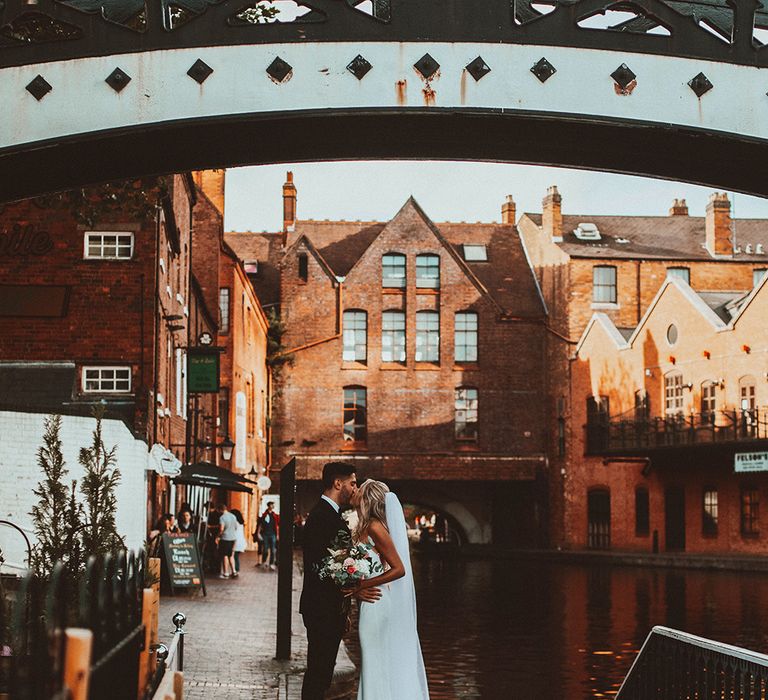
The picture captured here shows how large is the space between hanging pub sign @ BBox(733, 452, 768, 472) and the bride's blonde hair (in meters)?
35.0

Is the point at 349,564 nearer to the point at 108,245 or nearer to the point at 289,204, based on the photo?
the point at 108,245

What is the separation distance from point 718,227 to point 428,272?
42.0 feet

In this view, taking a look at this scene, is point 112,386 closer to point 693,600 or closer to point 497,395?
point 693,600

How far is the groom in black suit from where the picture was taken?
8.91m

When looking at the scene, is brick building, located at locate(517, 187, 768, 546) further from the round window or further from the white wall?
the white wall

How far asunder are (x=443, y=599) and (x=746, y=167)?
2036cm

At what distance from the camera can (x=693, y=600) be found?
25.7m

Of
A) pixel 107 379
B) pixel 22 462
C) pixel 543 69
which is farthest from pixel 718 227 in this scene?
pixel 543 69

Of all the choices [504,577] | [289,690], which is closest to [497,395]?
[504,577]


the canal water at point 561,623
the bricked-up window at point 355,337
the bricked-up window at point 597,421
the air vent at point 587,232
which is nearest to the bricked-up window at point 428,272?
the bricked-up window at point 355,337

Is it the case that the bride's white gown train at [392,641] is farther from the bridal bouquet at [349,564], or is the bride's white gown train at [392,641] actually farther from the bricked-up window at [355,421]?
the bricked-up window at [355,421]

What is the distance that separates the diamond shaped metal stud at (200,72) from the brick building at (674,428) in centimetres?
3811

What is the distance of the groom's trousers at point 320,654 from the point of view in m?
8.81

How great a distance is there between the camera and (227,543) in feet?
93.0
